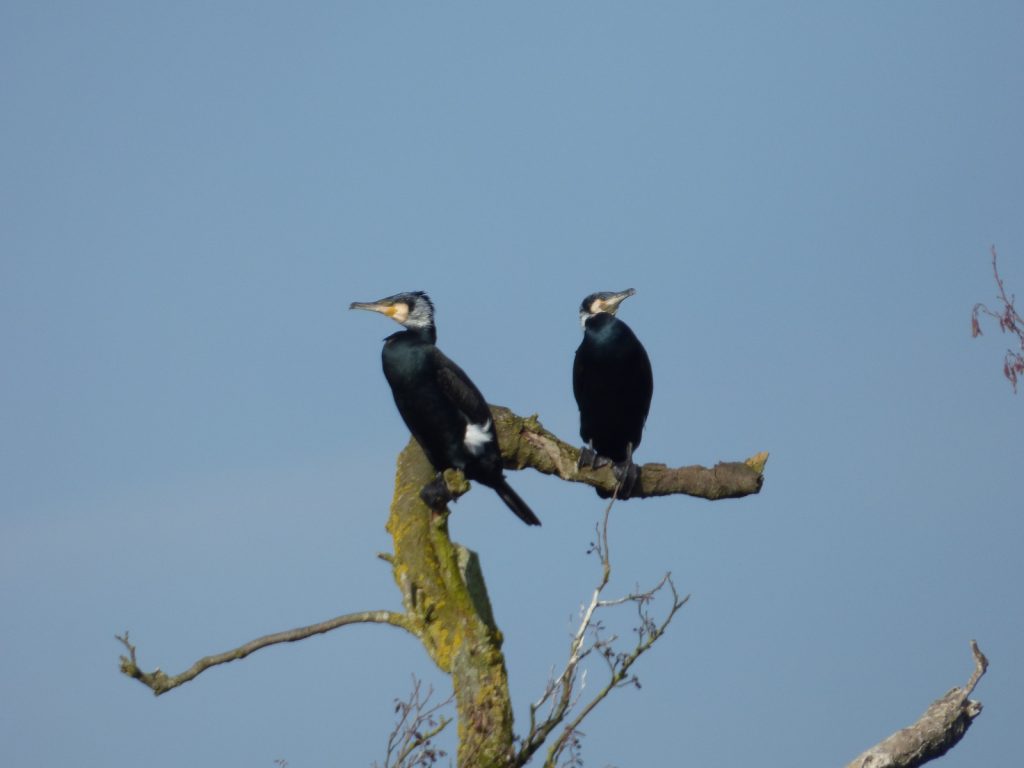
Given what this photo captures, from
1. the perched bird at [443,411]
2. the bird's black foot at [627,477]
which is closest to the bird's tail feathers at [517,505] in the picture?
the perched bird at [443,411]

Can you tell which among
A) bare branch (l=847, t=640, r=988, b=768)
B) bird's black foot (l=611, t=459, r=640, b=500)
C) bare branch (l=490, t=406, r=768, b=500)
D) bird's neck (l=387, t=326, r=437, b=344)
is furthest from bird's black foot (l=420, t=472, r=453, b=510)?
bare branch (l=847, t=640, r=988, b=768)

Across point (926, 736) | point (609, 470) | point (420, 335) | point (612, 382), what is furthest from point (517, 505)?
point (926, 736)

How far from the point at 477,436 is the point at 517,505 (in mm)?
351

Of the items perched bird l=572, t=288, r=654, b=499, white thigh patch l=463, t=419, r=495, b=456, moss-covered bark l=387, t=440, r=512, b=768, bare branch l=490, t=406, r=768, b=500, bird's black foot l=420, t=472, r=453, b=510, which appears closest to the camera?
moss-covered bark l=387, t=440, r=512, b=768

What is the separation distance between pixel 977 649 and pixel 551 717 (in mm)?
1360

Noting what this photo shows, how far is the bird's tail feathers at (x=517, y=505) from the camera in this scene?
5777mm

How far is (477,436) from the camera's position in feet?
18.5

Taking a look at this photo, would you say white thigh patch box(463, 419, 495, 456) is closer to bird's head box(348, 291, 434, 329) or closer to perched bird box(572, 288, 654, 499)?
bird's head box(348, 291, 434, 329)

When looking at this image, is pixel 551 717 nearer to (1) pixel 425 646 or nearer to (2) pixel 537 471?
(1) pixel 425 646

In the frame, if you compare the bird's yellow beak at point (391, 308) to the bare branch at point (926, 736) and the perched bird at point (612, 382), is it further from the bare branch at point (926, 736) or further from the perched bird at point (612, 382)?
the bare branch at point (926, 736)

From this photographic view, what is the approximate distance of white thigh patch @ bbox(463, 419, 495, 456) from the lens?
5.63 m

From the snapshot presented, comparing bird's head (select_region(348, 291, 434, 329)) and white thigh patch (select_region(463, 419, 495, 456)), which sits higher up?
bird's head (select_region(348, 291, 434, 329))

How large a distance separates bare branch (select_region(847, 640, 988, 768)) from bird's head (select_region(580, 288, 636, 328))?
2.89 meters

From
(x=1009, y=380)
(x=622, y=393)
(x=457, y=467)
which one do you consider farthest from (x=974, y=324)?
(x=622, y=393)
